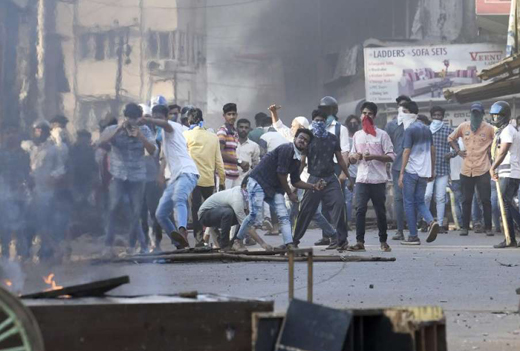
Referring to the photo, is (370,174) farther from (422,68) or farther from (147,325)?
(422,68)

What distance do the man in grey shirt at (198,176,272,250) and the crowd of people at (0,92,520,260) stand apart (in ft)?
0.04

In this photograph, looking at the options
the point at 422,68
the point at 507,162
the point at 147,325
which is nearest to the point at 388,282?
the point at 507,162

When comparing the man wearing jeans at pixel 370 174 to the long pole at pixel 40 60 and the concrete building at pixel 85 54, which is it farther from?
the long pole at pixel 40 60

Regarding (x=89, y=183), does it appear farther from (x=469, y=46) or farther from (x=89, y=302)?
(x=469, y=46)

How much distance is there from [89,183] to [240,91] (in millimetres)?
24448

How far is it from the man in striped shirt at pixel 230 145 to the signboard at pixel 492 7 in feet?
45.1

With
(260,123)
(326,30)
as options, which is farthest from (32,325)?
(326,30)

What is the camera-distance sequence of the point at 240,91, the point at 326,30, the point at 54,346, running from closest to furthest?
the point at 54,346
the point at 240,91
the point at 326,30

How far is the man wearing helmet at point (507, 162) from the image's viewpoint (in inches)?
526

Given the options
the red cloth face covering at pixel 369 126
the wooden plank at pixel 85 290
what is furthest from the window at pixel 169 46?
the red cloth face covering at pixel 369 126

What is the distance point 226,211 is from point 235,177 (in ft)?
7.29

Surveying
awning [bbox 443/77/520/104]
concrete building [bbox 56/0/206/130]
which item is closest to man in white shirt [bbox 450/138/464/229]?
awning [bbox 443/77/520/104]

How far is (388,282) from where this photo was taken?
9.35 meters

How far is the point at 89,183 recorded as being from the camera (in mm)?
7824
